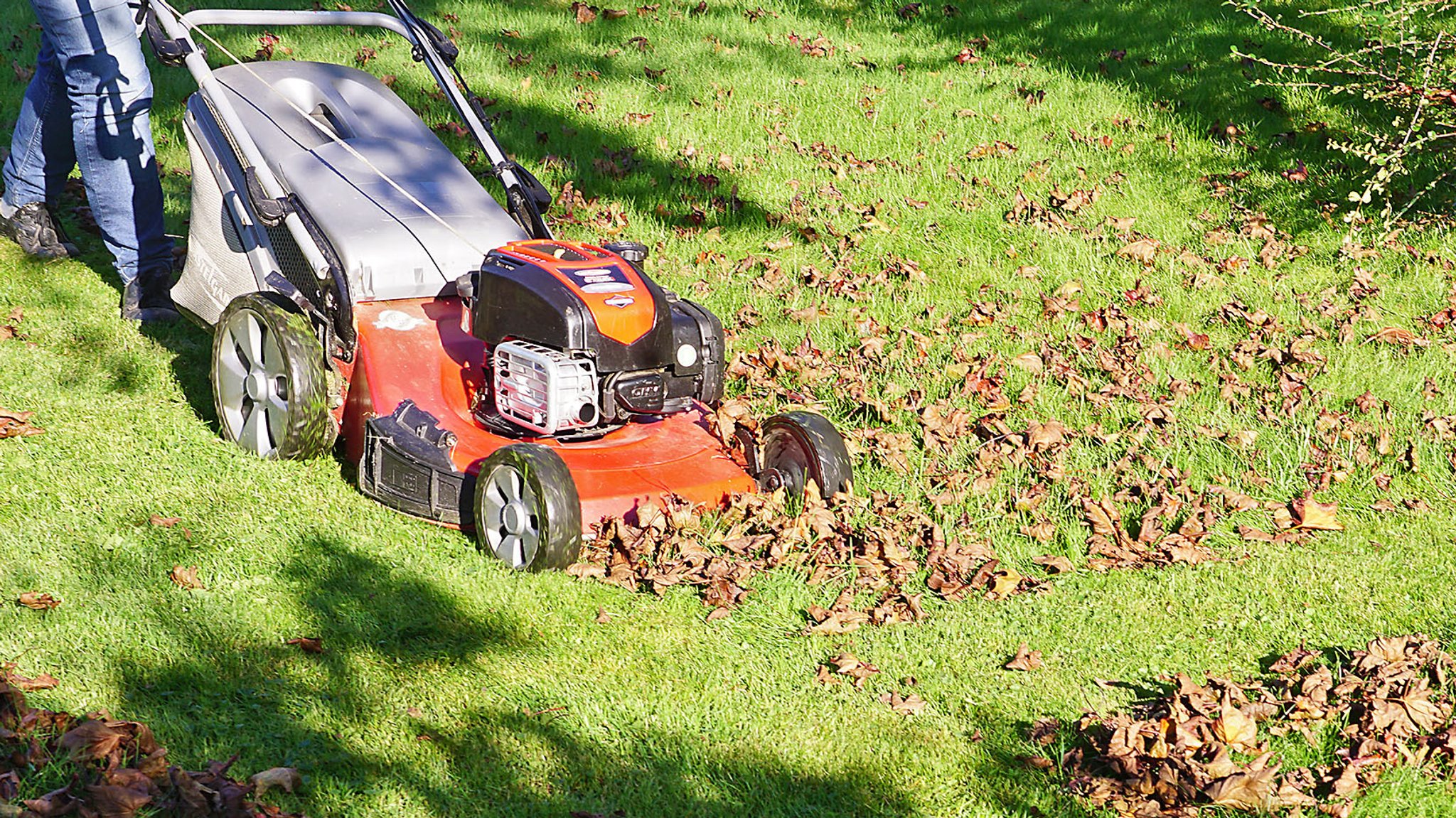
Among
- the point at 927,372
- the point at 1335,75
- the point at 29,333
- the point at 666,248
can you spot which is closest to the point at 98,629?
the point at 29,333

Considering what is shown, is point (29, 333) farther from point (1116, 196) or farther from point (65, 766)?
point (1116, 196)

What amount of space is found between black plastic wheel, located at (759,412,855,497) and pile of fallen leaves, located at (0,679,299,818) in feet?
5.75

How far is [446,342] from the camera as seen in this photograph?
446 cm

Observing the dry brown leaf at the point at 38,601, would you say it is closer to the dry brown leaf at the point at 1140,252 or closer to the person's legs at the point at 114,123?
the person's legs at the point at 114,123

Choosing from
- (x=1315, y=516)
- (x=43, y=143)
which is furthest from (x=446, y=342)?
(x=1315, y=516)

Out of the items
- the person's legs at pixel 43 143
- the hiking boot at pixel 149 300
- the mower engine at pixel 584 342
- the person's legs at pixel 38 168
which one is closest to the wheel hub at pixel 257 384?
the mower engine at pixel 584 342

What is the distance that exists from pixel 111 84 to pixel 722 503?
2873 millimetres

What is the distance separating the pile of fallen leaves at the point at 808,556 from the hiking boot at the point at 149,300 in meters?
2.53

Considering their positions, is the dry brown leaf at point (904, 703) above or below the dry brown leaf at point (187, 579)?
below

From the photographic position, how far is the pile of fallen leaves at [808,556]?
150 inches

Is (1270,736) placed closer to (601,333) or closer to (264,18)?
(601,333)

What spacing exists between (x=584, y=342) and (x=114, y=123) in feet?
7.96

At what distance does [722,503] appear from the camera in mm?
4141

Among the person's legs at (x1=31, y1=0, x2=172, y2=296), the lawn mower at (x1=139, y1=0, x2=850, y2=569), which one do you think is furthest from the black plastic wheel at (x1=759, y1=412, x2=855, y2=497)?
the person's legs at (x1=31, y1=0, x2=172, y2=296)
